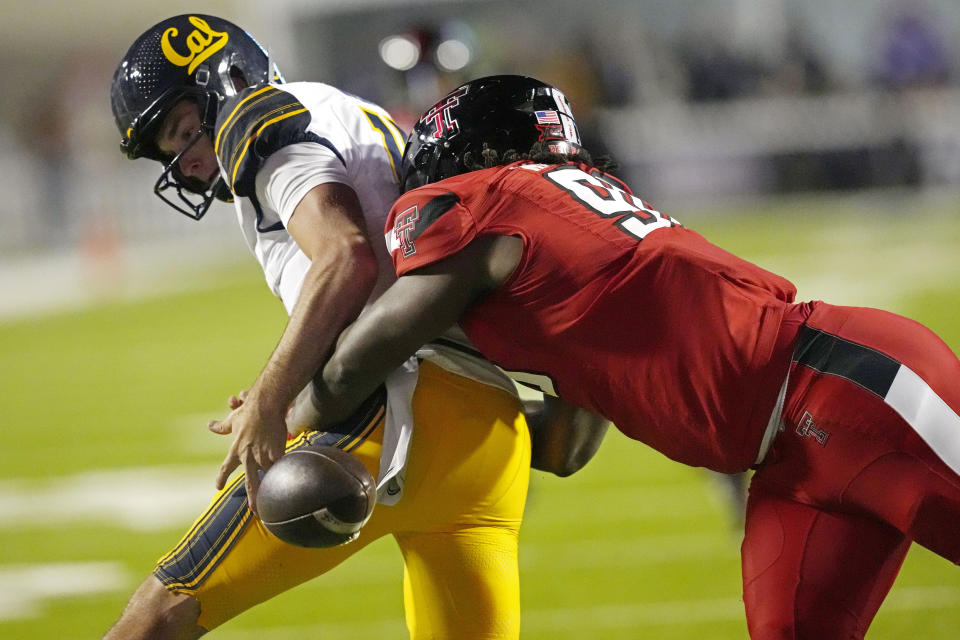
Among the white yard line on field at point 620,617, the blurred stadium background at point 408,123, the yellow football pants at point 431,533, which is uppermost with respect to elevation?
the yellow football pants at point 431,533

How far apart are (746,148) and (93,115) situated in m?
9.57

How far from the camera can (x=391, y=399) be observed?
2768mm

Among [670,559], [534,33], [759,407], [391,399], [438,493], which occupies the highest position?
[759,407]

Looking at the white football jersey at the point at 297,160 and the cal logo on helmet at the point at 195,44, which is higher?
the cal logo on helmet at the point at 195,44

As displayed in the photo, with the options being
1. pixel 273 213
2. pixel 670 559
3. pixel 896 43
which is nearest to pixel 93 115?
pixel 896 43

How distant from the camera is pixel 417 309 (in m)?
2.47

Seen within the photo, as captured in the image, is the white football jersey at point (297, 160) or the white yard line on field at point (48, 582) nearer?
the white football jersey at point (297, 160)

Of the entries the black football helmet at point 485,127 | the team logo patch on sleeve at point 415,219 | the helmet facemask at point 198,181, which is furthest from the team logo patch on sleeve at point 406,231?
the helmet facemask at point 198,181

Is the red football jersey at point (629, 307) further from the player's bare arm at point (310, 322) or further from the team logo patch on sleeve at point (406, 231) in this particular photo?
the player's bare arm at point (310, 322)

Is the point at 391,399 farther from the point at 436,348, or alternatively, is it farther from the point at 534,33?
the point at 534,33

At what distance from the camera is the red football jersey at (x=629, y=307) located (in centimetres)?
241

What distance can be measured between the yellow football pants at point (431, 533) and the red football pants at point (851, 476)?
24.0 inches

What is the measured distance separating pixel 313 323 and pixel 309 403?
228 mm

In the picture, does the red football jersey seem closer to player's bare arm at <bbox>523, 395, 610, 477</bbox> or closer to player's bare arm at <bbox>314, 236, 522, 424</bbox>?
player's bare arm at <bbox>314, 236, 522, 424</bbox>
